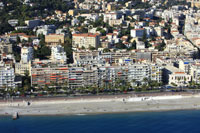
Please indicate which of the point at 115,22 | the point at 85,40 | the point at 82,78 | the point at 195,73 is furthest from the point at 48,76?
the point at 115,22

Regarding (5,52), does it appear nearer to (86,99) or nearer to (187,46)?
(86,99)

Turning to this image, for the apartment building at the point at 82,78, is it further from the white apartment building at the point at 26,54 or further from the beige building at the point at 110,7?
the beige building at the point at 110,7

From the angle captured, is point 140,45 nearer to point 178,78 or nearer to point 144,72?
point 178,78

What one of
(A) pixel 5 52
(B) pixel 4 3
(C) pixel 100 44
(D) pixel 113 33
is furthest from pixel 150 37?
(B) pixel 4 3

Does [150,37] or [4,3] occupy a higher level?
[4,3]

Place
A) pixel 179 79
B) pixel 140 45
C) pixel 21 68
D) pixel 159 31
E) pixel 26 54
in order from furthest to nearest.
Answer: pixel 159 31, pixel 140 45, pixel 26 54, pixel 21 68, pixel 179 79

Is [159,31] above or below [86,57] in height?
above
